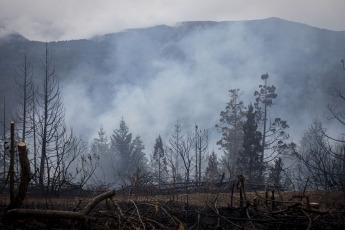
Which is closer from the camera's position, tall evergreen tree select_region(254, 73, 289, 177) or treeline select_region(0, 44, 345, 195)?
treeline select_region(0, 44, 345, 195)

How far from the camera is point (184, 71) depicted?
498 ft

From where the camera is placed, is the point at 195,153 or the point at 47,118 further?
Answer: the point at 195,153

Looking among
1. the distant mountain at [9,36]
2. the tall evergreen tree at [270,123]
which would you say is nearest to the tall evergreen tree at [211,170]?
the tall evergreen tree at [270,123]

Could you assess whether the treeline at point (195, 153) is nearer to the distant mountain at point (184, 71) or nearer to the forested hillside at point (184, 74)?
the forested hillside at point (184, 74)

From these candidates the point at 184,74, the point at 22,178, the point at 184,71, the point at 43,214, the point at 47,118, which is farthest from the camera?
the point at 184,71

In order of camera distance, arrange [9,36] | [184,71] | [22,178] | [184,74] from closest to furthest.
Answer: [22,178] < [9,36] < [184,74] < [184,71]

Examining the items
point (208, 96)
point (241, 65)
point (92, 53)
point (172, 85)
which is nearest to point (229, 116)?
point (208, 96)

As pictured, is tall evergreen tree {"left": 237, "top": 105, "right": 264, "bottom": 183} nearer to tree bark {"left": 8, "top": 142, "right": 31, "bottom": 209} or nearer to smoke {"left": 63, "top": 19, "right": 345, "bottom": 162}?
tree bark {"left": 8, "top": 142, "right": 31, "bottom": 209}

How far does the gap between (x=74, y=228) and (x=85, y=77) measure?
13865 centimetres

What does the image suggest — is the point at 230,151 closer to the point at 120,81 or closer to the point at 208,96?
the point at 208,96

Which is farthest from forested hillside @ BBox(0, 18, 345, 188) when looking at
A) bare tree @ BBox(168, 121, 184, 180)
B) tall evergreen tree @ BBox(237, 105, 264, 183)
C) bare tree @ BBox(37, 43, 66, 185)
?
bare tree @ BBox(37, 43, 66, 185)

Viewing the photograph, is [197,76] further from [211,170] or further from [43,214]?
[43,214]

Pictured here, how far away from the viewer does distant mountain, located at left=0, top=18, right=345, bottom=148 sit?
9425 cm

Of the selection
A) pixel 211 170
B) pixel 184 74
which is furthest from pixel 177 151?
pixel 184 74
